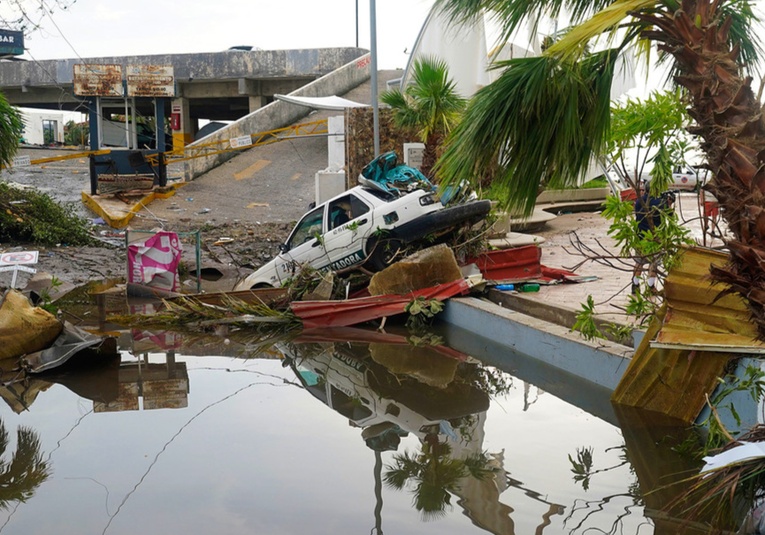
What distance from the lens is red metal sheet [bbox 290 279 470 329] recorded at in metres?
12.1

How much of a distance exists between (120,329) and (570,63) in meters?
8.21

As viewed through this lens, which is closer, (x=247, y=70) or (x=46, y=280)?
(x=46, y=280)

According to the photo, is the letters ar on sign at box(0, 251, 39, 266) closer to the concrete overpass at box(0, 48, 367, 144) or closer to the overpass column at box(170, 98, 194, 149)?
the concrete overpass at box(0, 48, 367, 144)

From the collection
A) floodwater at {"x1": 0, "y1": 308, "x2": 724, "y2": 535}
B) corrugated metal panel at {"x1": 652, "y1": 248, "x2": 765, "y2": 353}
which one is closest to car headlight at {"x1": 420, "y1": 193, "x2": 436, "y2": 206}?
floodwater at {"x1": 0, "y1": 308, "x2": 724, "y2": 535}

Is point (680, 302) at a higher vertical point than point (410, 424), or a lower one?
higher

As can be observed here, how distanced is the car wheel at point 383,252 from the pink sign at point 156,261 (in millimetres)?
3370

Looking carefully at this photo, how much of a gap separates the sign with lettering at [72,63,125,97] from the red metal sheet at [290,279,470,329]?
17091 mm

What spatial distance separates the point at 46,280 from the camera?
1409 centimetres

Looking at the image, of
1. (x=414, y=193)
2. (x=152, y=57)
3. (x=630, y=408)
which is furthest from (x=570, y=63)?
(x=152, y=57)

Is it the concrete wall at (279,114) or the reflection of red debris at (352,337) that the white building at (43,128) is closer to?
the concrete wall at (279,114)

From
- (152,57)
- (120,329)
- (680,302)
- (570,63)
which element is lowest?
(120,329)

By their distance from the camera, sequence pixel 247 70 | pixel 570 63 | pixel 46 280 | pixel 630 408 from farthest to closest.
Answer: pixel 247 70 → pixel 46 280 → pixel 630 408 → pixel 570 63

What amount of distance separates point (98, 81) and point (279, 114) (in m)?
8.17

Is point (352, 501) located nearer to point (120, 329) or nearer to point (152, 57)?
point (120, 329)
